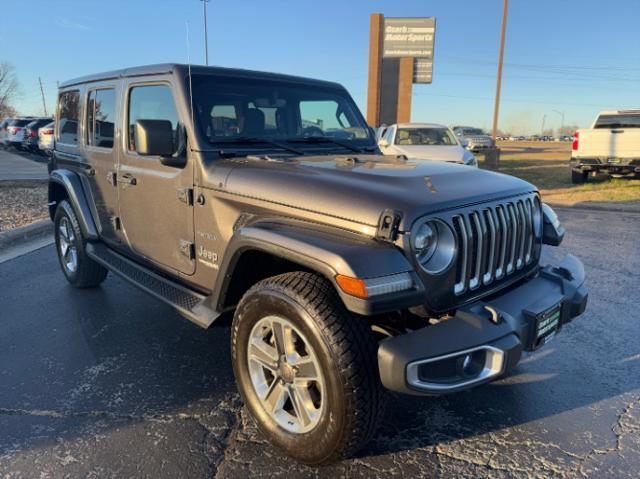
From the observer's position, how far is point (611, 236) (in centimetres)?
757

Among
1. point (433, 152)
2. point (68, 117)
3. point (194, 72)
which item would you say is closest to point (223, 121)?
point (194, 72)

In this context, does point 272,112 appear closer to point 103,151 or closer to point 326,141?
point 326,141

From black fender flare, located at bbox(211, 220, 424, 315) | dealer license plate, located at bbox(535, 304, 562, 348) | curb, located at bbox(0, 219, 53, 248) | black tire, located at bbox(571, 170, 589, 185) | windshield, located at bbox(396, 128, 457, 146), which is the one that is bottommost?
curb, located at bbox(0, 219, 53, 248)

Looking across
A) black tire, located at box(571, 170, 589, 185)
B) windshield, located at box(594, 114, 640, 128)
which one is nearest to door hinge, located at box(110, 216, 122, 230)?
black tire, located at box(571, 170, 589, 185)

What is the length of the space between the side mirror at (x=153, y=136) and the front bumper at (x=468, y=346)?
1.82 m

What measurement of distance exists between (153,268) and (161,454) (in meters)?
1.56

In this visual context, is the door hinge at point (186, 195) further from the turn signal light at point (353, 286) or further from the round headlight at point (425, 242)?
the round headlight at point (425, 242)

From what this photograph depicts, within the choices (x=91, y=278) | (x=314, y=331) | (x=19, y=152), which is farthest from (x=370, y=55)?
(x=314, y=331)

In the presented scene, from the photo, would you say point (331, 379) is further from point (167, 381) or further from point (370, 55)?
point (370, 55)

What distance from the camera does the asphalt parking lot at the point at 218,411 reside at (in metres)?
2.47

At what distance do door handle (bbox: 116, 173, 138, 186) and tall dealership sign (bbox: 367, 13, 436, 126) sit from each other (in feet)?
105

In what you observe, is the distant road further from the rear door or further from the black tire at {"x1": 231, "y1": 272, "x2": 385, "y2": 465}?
the black tire at {"x1": 231, "y1": 272, "x2": 385, "y2": 465}

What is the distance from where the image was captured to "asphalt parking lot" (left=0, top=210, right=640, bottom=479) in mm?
2473

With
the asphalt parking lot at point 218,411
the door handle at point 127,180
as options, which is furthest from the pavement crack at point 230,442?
the door handle at point 127,180
